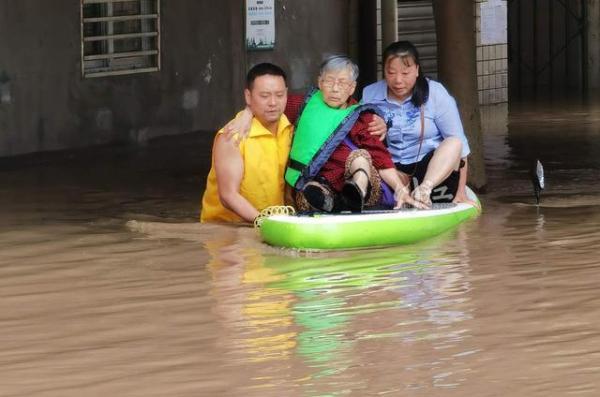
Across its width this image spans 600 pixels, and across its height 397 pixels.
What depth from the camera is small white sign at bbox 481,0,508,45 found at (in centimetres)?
2036

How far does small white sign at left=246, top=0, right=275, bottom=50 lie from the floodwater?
6162 mm

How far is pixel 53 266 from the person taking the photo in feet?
27.3

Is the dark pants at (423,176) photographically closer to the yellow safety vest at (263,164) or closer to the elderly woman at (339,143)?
the elderly woman at (339,143)

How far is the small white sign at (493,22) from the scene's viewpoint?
20359 millimetres

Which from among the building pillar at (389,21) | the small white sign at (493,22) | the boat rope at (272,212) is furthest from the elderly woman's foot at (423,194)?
the small white sign at (493,22)

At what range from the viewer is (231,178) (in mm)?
9008

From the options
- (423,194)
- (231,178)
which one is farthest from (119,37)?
(423,194)

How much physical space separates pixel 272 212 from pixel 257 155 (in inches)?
13.2

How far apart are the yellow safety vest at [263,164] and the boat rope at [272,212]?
138 millimetres

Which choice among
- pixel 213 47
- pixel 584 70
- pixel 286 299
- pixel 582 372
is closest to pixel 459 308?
pixel 286 299

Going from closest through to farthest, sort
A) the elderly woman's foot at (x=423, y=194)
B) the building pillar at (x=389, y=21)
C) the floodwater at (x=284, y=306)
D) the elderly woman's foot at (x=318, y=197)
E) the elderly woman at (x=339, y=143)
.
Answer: the floodwater at (x=284, y=306) < the elderly woman's foot at (x=318, y=197) < the elderly woman at (x=339, y=143) < the elderly woman's foot at (x=423, y=194) < the building pillar at (x=389, y=21)

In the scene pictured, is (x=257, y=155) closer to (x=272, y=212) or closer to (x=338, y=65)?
(x=272, y=212)

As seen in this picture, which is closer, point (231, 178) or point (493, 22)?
point (231, 178)

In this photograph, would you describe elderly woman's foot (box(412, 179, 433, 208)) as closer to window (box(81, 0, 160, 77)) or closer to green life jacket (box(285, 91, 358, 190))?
green life jacket (box(285, 91, 358, 190))
